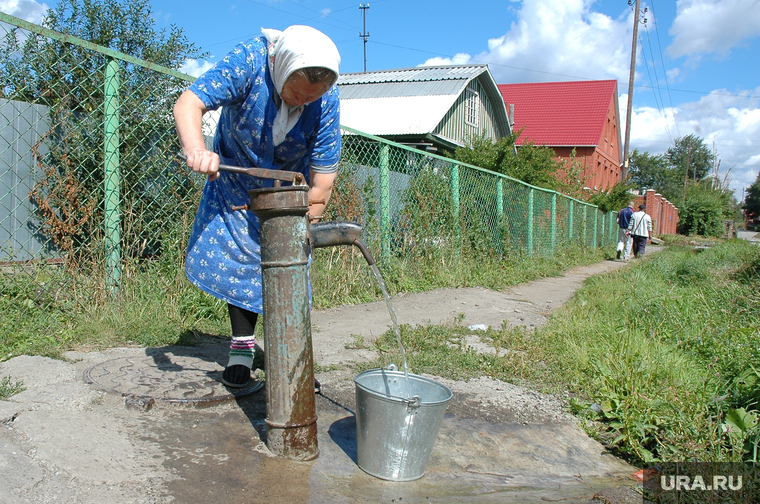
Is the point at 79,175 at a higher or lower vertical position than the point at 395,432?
higher

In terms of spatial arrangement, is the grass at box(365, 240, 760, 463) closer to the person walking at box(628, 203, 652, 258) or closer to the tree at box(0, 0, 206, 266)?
the tree at box(0, 0, 206, 266)

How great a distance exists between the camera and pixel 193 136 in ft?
6.67

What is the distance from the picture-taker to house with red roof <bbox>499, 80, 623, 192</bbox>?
32.0 meters

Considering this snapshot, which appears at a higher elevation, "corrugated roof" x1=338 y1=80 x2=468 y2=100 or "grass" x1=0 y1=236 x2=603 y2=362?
"corrugated roof" x1=338 y1=80 x2=468 y2=100

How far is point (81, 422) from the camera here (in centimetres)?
206

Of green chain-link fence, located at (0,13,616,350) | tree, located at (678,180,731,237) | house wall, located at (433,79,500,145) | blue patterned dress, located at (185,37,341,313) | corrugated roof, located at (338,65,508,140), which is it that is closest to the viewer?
blue patterned dress, located at (185,37,341,313)

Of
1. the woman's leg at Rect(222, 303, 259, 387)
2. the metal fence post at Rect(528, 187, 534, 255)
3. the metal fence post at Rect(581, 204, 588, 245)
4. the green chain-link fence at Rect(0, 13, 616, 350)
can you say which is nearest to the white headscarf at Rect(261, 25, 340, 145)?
the woman's leg at Rect(222, 303, 259, 387)

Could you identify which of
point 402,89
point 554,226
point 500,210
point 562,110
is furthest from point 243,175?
point 562,110

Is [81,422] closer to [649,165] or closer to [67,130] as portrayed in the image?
[67,130]

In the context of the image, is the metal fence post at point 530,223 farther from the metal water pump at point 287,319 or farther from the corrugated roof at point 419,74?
the metal water pump at point 287,319

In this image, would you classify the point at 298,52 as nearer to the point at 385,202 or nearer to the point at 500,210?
the point at 385,202

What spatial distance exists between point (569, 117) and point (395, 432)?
34376mm

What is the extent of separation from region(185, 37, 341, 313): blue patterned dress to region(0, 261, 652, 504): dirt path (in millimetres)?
533

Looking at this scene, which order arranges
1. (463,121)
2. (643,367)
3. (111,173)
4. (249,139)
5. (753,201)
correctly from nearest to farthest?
(249,139) → (643,367) → (111,173) → (463,121) → (753,201)
